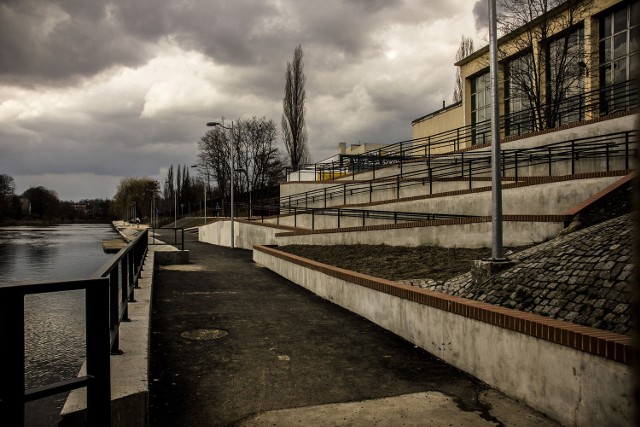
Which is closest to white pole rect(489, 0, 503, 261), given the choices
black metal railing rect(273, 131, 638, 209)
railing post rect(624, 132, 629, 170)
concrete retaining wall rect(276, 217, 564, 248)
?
concrete retaining wall rect(276, 217, 564, 248)

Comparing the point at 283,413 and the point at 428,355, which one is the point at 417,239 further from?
the point at 283,413

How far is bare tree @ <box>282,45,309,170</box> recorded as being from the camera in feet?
150

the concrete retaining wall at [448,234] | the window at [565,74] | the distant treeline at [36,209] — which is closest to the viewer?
the concrete retaining wall at [448,234]

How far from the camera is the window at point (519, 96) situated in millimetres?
22078

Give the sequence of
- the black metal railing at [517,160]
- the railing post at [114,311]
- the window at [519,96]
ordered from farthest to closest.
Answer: the window at [519,96] < the black metal railing at [517,160] < the railing post at [114,311]

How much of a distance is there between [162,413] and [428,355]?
3.63 m

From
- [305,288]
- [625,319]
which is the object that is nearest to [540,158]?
[305,288]

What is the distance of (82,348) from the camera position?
876 cm

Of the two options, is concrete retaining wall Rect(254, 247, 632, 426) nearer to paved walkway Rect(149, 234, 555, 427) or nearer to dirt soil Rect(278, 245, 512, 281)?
paved walkway Rect(149, 234, 555, 427)

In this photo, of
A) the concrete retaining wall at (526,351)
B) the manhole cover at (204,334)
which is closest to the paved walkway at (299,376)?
the manhole cover at (204,334)

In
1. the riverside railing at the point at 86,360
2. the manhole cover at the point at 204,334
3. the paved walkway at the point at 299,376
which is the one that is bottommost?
the paved walkway at the point at 299,376

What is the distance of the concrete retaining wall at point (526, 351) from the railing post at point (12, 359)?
3110 mm

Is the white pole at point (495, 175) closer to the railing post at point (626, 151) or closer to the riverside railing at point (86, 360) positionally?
the riverside railing at point (86, 360)

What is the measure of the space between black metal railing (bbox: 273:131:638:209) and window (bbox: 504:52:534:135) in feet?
15.4
